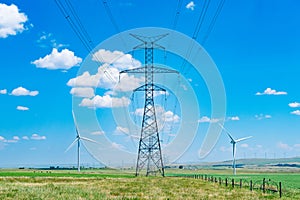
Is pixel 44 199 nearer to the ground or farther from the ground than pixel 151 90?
nearer to the ground

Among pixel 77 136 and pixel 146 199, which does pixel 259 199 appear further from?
pixel 77 136

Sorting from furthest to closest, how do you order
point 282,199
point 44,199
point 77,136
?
point 77,136, point 282,199, point 44,199

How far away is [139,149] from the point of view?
7512cm

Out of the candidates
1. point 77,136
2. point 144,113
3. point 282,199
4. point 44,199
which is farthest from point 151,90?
point 77,136

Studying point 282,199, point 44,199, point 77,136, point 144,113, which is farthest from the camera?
point 77,136

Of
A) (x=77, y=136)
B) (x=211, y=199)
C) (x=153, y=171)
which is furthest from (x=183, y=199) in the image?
(x=77, y=136)

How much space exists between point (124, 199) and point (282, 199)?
42.2 feet

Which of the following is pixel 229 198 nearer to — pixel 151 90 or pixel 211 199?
pixel 211 199

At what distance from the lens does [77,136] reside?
5910 inches

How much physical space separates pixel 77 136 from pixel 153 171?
6849 centimetres

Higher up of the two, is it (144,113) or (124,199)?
(144,113)

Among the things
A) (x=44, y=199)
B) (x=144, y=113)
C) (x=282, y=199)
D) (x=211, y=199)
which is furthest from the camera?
(x=144, y=113)

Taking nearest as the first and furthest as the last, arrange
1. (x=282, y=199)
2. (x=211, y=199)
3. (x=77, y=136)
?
(x=211, y=199) < (x=282, y=199) < (x=77, y=136)

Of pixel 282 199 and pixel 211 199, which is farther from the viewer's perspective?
pixel 282 199
